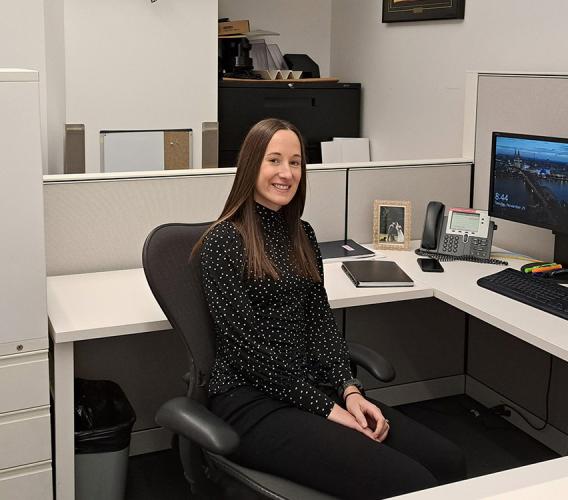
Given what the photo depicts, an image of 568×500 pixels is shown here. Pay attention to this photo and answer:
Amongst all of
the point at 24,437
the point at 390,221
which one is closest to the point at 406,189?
the point at 390,221

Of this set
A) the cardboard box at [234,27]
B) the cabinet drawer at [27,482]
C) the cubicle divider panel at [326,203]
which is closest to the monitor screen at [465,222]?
the cubicle divider panel at [326,203]

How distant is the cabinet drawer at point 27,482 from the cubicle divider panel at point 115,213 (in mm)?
642

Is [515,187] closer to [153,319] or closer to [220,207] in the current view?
[220,207]

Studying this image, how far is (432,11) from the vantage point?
3.57 meters

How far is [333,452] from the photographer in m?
1.68

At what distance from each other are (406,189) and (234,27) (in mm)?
1595

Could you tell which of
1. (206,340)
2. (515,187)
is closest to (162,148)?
(515,187)

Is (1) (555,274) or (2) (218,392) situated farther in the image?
(1) (555,274)

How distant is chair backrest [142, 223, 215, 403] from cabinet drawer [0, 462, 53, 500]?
1.55 ft

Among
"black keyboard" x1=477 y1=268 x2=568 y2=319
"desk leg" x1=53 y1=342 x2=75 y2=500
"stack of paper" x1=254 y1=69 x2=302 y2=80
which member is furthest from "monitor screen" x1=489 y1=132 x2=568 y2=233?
"stack of paper" x1=254 y1=69 x2=302 y2=80

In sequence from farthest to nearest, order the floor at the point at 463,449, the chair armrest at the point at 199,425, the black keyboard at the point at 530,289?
1. the floor at the point at 463,449
2. the black keyboard at the point at 530,289
3. the chair armrest at the point at 199,425

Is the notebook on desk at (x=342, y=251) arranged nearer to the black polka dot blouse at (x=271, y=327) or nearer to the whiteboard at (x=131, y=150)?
the black polka dot blouse at (x=271, y=327)

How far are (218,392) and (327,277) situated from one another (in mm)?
723

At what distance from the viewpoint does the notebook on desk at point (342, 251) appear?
2658mm
